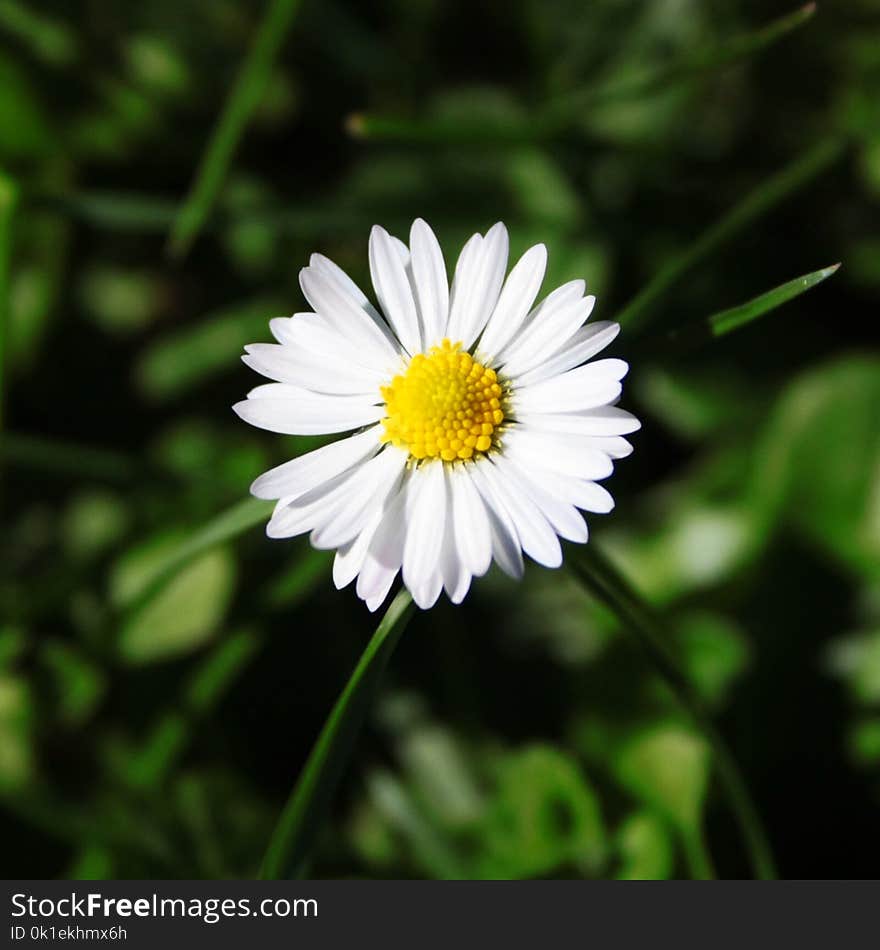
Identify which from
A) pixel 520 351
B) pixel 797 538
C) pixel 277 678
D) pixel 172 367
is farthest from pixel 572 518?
pixel 172 367

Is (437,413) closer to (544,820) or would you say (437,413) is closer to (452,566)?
(452,566)

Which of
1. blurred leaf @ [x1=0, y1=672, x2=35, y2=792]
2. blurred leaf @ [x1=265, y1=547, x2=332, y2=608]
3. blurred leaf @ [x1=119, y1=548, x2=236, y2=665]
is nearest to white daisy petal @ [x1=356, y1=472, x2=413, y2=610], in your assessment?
blurred leaf @ [x1=265, y1=547, x2=332, y2=608]

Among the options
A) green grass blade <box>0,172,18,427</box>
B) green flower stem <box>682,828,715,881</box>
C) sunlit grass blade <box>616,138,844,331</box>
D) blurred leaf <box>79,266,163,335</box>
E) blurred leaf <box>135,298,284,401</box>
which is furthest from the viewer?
blurred leaf <box>79,266,163,335</box>

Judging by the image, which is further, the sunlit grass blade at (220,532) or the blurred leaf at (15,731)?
the blurred leaf at (15,731)

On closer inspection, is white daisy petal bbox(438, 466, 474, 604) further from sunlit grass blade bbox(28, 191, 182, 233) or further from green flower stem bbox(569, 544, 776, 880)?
sunlit grass blade bbox(28, 191, 182, 233)

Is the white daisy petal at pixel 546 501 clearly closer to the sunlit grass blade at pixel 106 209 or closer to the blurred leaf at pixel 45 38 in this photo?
the sunlit grass blade at pixel 106 209

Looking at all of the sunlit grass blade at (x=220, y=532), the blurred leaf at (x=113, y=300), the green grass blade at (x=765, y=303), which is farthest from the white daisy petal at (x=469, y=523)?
the blurred leaf at (x=113, y=300)

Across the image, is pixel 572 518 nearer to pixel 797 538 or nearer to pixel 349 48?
pixel 797 538
